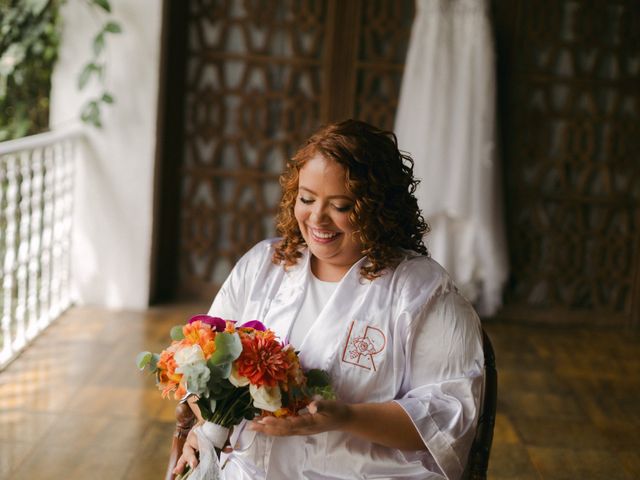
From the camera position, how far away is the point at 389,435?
170 cm

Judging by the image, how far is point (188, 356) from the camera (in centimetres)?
160

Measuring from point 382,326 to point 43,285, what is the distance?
9.73 ft

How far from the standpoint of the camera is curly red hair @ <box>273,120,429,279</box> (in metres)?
1.80

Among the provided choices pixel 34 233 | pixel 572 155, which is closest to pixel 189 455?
pixel 34 233

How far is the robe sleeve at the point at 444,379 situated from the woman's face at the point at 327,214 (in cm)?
20

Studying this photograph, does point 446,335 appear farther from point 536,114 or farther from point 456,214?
point 536,114

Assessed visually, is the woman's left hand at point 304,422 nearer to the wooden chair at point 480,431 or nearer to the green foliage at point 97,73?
the wooden chair at point 480,431

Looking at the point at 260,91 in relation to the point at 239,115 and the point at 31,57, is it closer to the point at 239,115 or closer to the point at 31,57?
the point at 239,115

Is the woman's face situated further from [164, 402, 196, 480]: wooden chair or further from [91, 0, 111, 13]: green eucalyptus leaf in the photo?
[91, 0, 111, 13]: green eucalyptus leaf

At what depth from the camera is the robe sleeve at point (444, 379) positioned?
1722 millimetres

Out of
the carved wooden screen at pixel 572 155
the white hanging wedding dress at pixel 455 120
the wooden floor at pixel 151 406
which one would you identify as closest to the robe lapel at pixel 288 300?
the wooden floor at pixel 151 406

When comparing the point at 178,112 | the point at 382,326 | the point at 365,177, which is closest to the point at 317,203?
the point at 365,177

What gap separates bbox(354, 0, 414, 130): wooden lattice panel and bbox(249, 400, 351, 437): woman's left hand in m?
3.33

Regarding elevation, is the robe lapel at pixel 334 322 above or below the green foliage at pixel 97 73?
below
